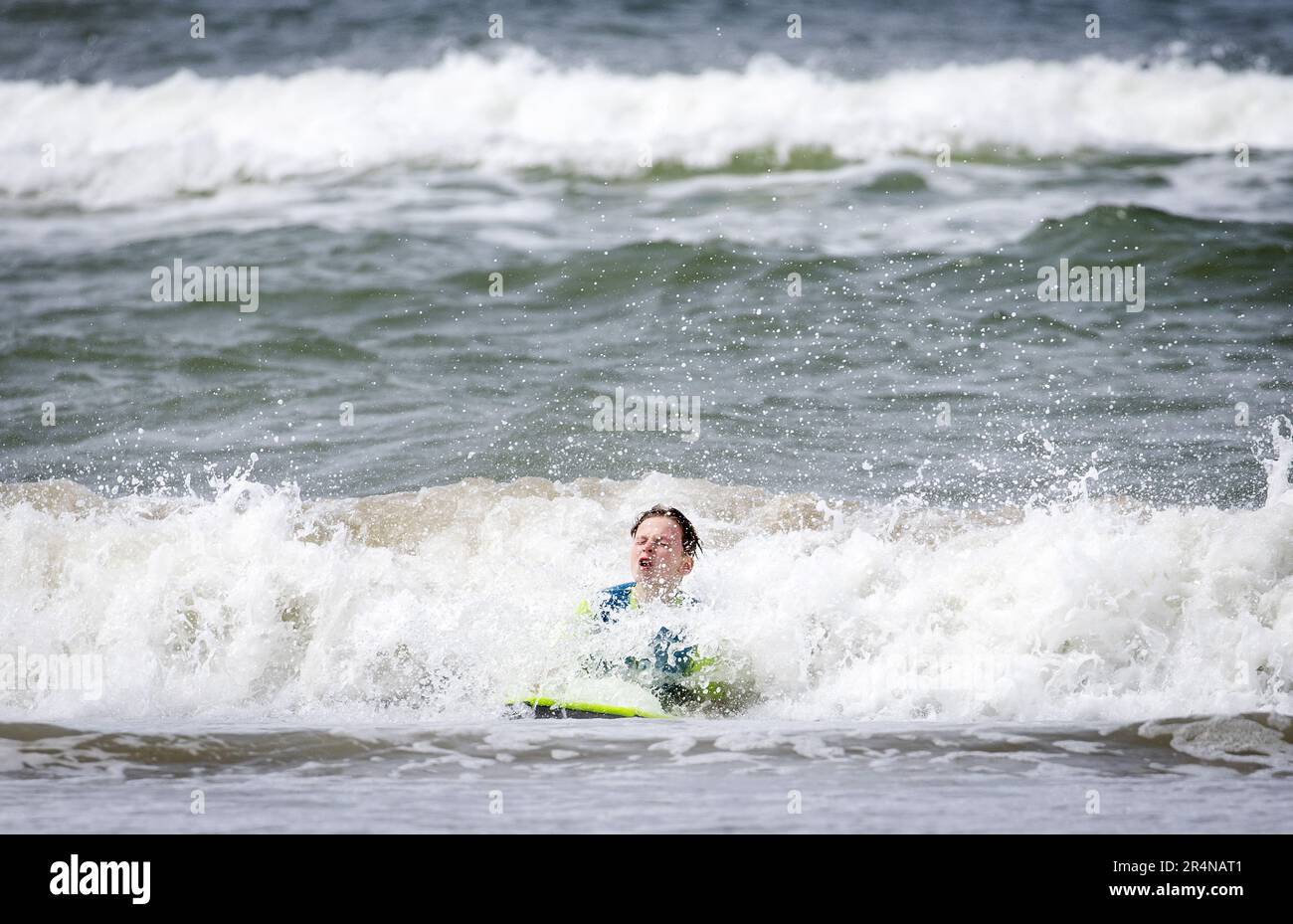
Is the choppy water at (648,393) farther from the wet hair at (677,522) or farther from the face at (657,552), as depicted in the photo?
the wet hair at (677,522)

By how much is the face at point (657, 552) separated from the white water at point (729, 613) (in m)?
0.23

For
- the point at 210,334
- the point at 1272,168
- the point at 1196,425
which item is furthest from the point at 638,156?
the point at 1196,425

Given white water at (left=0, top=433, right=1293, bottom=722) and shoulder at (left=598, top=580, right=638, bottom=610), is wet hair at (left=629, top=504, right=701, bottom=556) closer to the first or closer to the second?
shoulder at (left=598, top=580, right=638, bottom=610)

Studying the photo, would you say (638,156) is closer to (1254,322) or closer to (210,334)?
(210,334)

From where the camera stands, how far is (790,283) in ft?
44.0

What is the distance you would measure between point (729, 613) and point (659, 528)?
2.21 ft

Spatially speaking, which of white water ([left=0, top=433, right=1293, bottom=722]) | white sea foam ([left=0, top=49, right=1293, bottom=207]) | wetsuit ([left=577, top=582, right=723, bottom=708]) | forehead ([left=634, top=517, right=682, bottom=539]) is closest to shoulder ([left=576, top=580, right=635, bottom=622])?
wetsuit ([left=577, top=582, right=723, bottom=708])

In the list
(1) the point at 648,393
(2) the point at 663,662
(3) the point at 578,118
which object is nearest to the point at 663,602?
(2) the point at 663,662

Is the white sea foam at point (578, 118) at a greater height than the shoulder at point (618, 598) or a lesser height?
greater

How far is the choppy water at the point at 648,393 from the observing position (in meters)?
5.46

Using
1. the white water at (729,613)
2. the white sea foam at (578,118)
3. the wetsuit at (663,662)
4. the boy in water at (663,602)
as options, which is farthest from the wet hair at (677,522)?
the white sea foam at (578,118)

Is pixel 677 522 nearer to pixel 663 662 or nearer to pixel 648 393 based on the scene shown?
pixel 663 662
